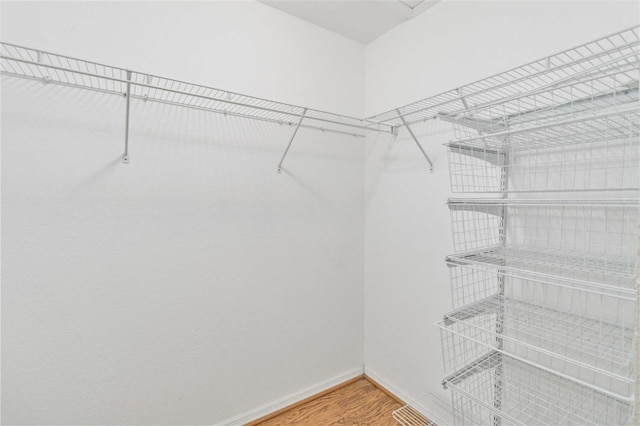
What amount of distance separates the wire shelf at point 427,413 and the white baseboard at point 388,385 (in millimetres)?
52

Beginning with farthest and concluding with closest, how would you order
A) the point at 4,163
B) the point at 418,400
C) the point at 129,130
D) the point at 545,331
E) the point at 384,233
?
1. the point at 384,233
2. the point at 418,400
3. the point at 129,130
4. the point at 545,331
5. the point at 4,163

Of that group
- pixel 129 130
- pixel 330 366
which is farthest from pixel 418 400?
pixel 129 130

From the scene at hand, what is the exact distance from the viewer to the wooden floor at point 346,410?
1748 mm

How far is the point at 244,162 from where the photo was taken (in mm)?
1709

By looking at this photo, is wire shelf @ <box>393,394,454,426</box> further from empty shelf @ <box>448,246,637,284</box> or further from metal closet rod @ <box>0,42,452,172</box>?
metal closet rod @ <box>0,42,452,172</box>

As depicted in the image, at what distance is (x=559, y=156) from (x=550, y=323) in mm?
676

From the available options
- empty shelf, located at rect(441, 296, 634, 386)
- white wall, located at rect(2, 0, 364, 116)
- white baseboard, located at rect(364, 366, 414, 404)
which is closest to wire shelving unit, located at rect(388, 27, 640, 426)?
empty shelf, located at rect(441, 296, 634, 386)

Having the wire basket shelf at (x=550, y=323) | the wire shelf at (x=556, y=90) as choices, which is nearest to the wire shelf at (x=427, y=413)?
the wire basket shelf at (x=550, y=323)

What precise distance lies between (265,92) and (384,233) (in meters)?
1.12

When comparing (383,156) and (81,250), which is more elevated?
(383,156)

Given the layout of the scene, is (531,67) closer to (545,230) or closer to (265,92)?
(545,230)

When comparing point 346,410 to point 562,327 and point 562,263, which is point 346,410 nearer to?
point 562,327

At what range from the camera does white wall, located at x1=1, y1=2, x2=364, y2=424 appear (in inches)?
48.7

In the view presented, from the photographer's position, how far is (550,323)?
128 cm
